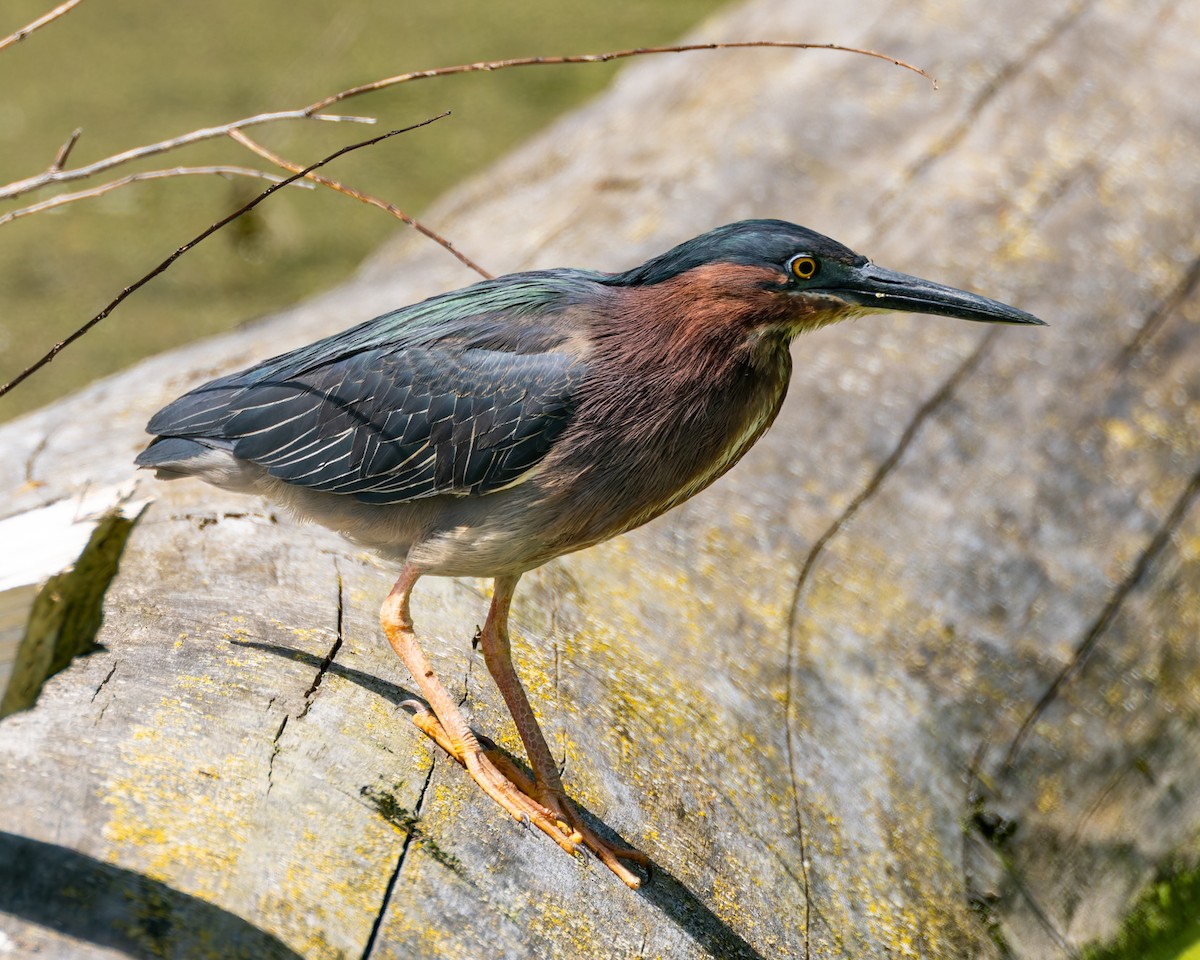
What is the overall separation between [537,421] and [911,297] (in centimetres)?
77

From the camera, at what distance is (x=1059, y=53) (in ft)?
14.0

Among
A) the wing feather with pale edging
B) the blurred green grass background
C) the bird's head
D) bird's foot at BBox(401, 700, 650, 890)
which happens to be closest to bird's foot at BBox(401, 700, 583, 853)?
bird's foot at BBox(401, 700, 650, 890)

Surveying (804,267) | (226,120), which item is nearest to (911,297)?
(804,267)

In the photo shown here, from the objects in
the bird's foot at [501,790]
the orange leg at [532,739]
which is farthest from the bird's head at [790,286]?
the bird's foot at [501,790]

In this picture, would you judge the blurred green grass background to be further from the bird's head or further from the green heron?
the bird's head

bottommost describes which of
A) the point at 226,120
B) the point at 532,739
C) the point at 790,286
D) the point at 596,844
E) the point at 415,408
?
the point at 596,844

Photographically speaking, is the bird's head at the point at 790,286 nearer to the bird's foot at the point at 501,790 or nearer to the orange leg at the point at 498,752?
the orange leg at the point at 498,752

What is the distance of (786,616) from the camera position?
3158mm

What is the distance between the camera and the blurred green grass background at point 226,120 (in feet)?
21.7

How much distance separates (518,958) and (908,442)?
2004 millimetres

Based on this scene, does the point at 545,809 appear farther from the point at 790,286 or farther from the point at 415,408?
the point at 790,286

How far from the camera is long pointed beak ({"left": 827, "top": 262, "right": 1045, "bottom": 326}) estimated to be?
92.6 inches

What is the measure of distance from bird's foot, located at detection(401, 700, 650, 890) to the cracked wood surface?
0.12 ft

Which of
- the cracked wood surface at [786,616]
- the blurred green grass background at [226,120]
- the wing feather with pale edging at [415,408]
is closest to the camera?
the cracked wood surface at [786,616]
